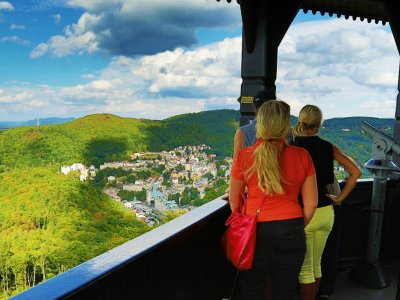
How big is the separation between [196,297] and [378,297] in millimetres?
1756

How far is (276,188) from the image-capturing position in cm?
153

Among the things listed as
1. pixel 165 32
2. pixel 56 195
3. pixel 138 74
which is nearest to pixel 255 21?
pixel 165 32

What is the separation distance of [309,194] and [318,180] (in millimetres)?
627

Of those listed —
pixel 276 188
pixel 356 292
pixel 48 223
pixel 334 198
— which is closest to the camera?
pixel 276 188

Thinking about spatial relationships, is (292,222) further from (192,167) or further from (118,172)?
(118,172)

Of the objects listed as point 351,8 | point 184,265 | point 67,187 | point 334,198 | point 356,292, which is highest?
point 351,8

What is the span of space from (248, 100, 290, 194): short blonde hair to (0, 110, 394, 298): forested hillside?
1760 cm

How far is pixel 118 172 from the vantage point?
1258 inches

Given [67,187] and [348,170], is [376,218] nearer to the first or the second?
[348,170]

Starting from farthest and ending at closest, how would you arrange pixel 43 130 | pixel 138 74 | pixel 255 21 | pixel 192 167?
pixel 138 74 → pixel 43 130 → pixel 192 167 → pixel 255 21

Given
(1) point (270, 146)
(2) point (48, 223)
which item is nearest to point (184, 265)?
(1) point (270, 146)

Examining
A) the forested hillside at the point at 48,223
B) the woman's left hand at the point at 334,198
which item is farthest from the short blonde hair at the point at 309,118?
the forested hillside at the point at 48,223

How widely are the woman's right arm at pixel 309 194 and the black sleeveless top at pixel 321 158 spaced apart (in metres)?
0.57

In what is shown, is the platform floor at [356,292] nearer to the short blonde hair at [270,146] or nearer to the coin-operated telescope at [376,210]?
the coin-operated telescope at [376,210]
